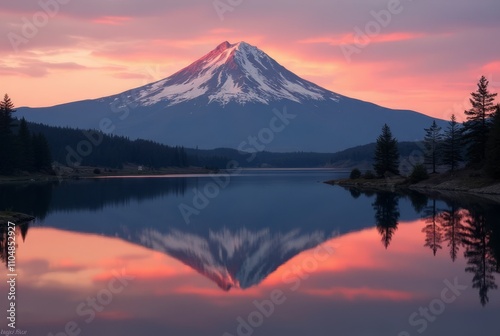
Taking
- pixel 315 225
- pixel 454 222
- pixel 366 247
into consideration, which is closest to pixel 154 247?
pixel 366 247

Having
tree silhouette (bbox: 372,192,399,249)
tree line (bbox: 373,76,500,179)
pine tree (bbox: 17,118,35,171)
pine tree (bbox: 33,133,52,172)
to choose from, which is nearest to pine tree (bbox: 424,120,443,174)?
tree line (bbox: 373,76,500,179)

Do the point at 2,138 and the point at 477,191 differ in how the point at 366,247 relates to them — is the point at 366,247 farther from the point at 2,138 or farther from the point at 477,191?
the point at 2,138

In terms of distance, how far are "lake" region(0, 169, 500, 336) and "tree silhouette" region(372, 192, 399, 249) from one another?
0.21 m

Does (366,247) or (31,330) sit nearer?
(31,330)

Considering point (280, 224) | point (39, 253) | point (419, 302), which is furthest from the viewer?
point (280, 224)

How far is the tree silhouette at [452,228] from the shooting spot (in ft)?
95.6

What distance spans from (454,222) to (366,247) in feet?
35.4

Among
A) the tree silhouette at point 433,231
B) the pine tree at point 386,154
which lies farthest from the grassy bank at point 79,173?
the tree silhouette at point 433,231

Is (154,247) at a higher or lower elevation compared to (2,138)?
lower

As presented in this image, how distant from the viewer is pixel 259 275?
23.5 m

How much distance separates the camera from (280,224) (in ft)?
136

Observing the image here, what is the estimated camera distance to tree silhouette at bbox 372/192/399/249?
35.3 metres

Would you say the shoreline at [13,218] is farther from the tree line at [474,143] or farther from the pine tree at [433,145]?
the pine tree at [433,145]

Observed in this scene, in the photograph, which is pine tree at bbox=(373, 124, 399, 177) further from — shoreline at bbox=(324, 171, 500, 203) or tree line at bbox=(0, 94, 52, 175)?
tree line at bbox=(0, 94, 52, 175)
